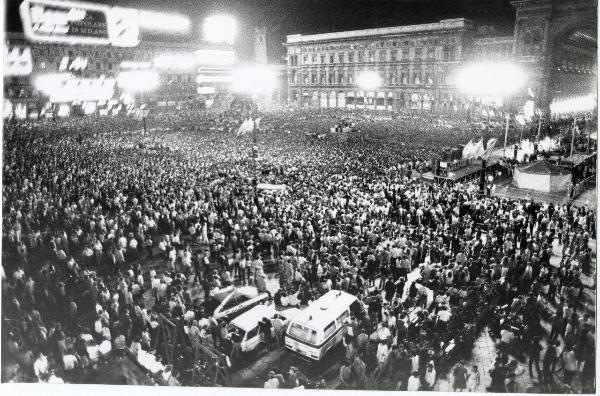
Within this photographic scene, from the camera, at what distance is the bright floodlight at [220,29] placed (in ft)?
36.6

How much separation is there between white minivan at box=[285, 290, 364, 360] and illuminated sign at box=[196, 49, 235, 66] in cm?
843

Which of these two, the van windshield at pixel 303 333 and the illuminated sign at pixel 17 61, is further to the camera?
the illuminated sign at pixel 17 61

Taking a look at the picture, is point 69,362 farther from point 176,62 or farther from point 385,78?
point 385,78

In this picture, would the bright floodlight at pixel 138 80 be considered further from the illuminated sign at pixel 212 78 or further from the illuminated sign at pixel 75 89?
the illuminated sign at pixel 212 78

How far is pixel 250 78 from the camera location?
Result: 15.0m

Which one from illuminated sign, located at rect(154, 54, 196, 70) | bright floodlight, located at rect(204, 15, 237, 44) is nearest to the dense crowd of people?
illuminated sign, located at rect(154, 54, 196, 70)

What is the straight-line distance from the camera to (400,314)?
8.15m

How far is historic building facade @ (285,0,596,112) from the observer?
42.5ft

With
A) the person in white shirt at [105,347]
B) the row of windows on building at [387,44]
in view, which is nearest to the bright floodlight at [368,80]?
the row of windows on building at [387,44]

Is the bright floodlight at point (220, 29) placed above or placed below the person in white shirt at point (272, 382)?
above

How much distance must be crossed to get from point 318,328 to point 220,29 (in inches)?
307

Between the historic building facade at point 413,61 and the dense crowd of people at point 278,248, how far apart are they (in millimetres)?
906

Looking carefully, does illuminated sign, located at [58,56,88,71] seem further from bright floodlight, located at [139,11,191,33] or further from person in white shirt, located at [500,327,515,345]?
person in white shirt, located at [500,327,515,345]

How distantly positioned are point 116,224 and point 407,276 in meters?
7.11
